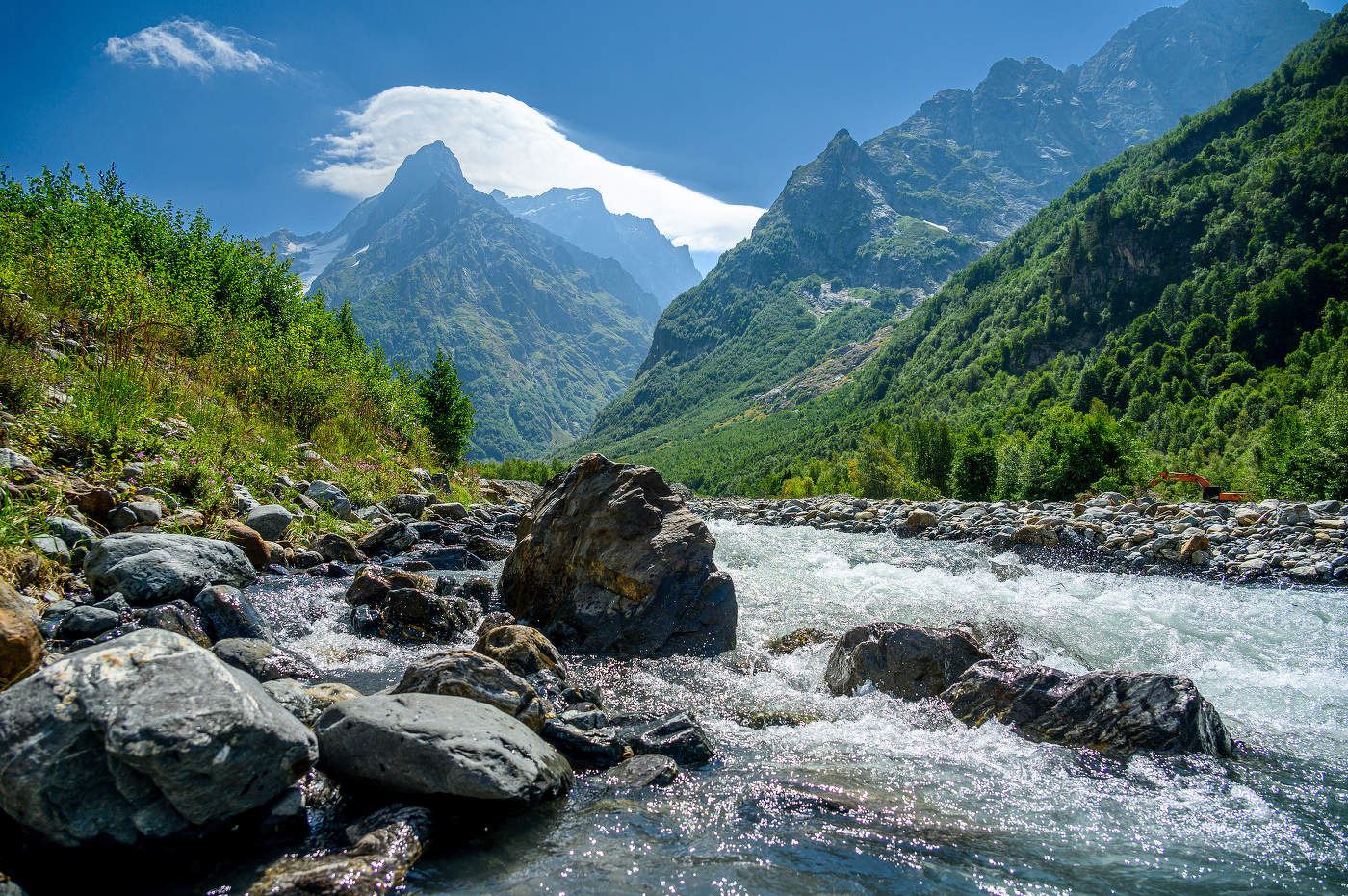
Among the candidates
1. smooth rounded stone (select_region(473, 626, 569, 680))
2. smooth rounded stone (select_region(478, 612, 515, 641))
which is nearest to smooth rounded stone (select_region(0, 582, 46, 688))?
smooth rounded stone (select_region(473, 626, 569, 680))

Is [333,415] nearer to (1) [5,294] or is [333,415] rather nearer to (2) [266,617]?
(1) [5,294]

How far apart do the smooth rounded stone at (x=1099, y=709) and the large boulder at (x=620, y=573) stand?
14.9 feet

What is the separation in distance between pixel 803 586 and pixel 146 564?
612 inches

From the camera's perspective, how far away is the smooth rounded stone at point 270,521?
13.2 m

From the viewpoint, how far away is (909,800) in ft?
20.4

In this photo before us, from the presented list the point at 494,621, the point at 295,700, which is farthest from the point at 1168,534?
the point at 295,700

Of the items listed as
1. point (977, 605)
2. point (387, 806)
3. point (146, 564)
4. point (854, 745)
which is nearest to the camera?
point (387, 806)

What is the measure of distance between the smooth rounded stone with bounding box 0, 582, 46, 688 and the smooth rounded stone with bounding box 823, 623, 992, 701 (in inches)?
376

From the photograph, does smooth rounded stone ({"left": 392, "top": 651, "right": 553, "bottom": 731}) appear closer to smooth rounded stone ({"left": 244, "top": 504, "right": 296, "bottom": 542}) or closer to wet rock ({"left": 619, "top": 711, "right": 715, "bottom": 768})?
wet rock ({"left": 619, "top": 711, "right": 715, "bottom": 768})

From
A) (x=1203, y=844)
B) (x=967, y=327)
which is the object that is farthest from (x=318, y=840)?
(x=967, y=327)

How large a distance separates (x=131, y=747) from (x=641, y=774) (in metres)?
4.43

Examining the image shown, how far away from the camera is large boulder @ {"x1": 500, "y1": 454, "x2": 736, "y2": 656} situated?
11.2 meters

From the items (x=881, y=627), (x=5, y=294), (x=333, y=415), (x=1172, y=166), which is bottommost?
(x=881, y=627)

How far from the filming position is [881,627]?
32.4ft
